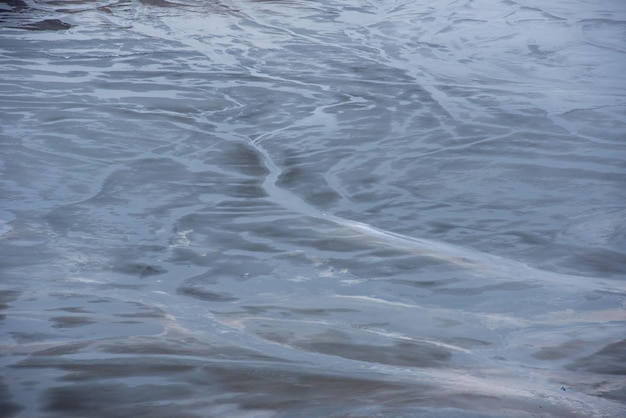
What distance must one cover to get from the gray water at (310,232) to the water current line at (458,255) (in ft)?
0.05

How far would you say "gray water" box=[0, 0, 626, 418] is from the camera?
2443 millimetres

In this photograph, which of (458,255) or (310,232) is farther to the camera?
(310,232)

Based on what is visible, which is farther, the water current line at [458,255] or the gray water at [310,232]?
the water current line at [458,255]

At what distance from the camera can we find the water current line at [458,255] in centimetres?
→ 336

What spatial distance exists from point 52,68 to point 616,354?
562 centimetres

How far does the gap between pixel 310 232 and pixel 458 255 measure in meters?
0.63

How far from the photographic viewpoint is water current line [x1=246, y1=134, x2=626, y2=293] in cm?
336

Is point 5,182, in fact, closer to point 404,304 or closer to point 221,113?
point 221,113

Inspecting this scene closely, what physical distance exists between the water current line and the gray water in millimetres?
16

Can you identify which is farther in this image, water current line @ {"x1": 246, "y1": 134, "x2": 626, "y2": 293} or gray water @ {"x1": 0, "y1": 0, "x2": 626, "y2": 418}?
water current line @ {"x1": 246, "y1": 134, "x2": 626, "y2": 293}

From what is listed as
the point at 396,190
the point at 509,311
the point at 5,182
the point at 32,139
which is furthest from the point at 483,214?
the point at 32,139

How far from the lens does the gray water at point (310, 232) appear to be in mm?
2443

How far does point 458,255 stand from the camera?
3.61m

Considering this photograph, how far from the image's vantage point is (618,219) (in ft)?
13.4
